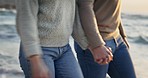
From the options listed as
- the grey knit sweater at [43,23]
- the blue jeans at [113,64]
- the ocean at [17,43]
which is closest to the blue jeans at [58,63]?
the grey knit sweater at [43,23]

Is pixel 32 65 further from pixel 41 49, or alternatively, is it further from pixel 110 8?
pixel 110 8

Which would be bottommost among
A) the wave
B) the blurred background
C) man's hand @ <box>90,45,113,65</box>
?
the wave

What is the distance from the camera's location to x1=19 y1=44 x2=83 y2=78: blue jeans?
2.41 m

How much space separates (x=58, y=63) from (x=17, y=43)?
5.83m

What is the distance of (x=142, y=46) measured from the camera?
28.8ft

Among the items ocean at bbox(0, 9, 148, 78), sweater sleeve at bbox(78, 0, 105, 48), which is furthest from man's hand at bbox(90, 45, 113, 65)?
ocean at bbox(0, 9, 148, 78)

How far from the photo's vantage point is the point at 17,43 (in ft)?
27.1

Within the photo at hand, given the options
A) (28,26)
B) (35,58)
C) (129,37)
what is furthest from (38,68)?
(129,37)

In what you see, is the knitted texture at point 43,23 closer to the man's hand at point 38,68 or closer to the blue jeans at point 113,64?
the man's hand at point 38,68

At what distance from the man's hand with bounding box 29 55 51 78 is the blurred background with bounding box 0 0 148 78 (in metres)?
3.66

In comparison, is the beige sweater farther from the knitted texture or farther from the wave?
the wave

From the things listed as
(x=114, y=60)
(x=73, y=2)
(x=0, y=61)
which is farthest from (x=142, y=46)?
(x=73, y=2)

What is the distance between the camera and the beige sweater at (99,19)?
263 centimetres

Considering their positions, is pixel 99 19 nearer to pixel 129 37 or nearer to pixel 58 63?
pixel 58 63
